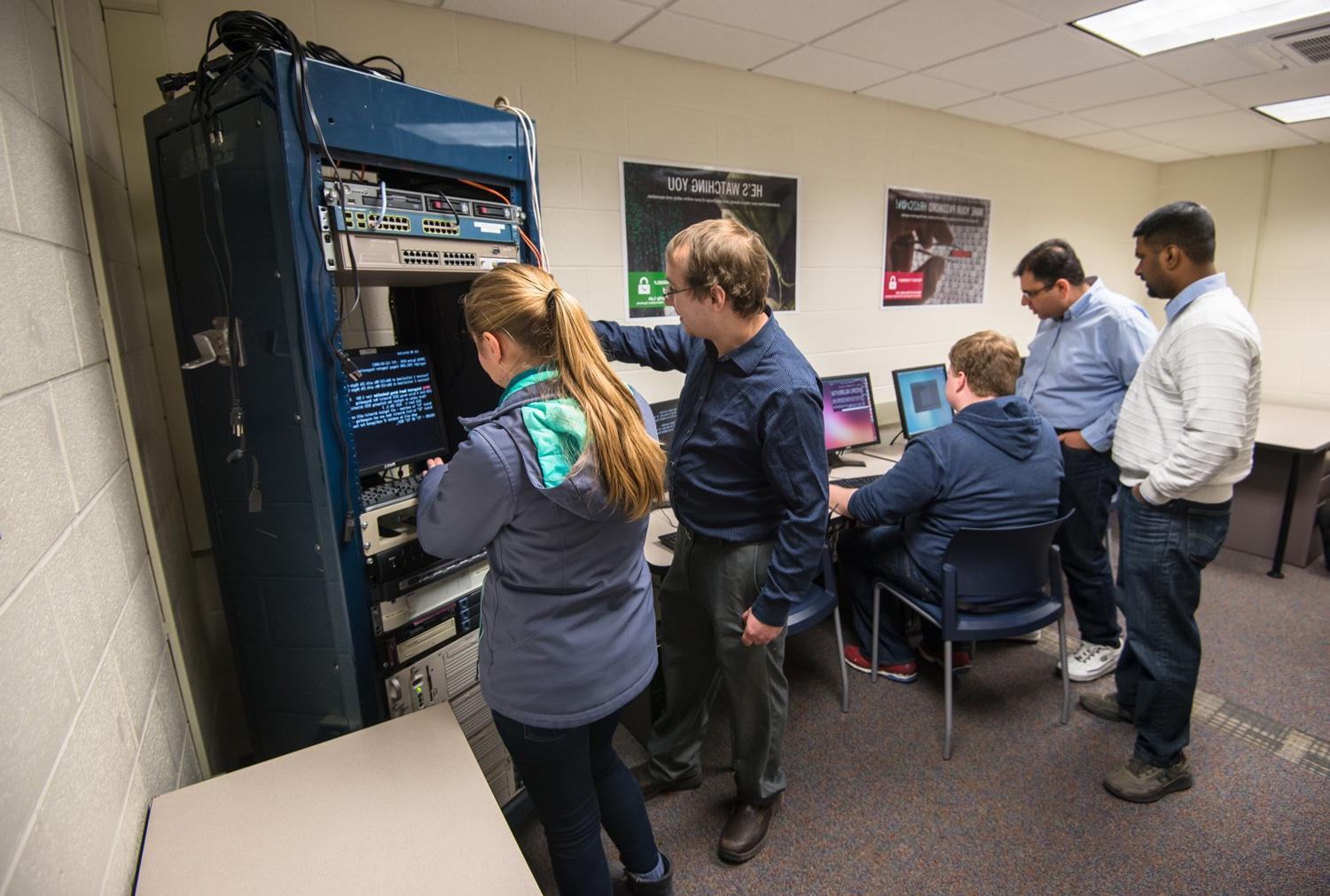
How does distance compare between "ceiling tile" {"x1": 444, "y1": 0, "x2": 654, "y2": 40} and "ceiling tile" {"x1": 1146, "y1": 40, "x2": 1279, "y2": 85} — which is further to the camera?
"ceiling tile" {"x1": 1146, "y1": 40, "x2": 1279, "y2": 85}

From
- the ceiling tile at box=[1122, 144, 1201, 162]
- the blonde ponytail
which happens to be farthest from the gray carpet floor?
the ceiling tile at box=[1122, 144, 1201, 162]

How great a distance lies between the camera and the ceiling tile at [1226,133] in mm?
3602

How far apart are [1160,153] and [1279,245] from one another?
106 cm

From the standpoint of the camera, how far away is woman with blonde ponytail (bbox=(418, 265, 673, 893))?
1.04 m

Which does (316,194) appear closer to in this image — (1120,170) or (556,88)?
(556,88)

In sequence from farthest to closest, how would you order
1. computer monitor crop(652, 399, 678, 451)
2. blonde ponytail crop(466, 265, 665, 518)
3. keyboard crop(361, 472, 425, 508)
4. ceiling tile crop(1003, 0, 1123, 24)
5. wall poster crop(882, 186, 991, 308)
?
wall poster crop(882, 186, 991, 308) < computer monitor crop(652, 399, 678, 451) < ceiling tile crop(1003, 0, 1123, 24) < keyboard crop(361, 472, 425, 508) < blonde ponytail crop(466, 265, 665, 518)

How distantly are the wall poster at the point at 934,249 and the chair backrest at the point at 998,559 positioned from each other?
173cm

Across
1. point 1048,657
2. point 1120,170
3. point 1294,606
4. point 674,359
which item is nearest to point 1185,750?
point 1048,657

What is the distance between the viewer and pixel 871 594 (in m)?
2.46

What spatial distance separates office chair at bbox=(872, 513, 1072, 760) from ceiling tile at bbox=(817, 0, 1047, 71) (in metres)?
1.64

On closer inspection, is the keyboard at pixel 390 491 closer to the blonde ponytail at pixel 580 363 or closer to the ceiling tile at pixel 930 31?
the blonde ponytail at pixel 580 363

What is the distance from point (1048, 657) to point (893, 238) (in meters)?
2.05

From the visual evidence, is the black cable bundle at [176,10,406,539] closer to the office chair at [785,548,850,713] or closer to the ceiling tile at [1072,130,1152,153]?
the office chair at [785,548,850,713]

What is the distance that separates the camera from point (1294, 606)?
9.70ft
